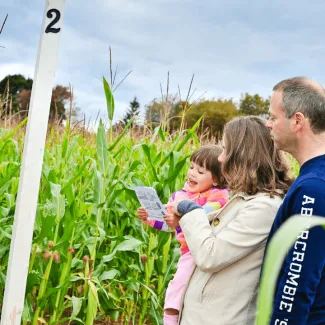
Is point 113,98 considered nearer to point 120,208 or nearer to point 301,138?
point 120,208

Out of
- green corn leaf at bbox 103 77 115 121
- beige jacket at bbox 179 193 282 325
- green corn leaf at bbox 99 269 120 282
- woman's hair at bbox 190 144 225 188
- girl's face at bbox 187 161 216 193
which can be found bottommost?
green corn leaf at bbox 99 269 120 282

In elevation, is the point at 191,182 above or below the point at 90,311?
above

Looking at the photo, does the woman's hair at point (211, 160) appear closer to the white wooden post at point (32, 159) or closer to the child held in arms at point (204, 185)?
the child held in arms at point (204, 185)

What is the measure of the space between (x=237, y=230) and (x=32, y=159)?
33.7 inches

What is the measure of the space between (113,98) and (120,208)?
0.73m

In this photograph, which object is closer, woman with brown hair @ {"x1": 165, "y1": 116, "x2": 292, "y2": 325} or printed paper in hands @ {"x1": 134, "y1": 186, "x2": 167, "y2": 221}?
woman with brown hair @ {"x1": 165, "y1": 116, "x2": 292, "y2": 325}

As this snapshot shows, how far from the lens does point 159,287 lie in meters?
3.66

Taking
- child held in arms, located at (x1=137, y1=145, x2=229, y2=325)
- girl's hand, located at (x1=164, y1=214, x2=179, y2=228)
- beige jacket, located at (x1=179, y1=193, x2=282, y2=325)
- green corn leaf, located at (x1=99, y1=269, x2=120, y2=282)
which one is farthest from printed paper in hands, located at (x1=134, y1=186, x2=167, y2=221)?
green corn leaf, located at (x1=99, y1=269, x2=120, y2=282)

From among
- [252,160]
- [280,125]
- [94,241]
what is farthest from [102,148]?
[280,125]

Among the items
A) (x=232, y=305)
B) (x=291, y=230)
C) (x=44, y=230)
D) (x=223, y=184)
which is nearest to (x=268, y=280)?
(x=291, y=230)

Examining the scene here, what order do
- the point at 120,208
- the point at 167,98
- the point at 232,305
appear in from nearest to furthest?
the point at 232,305, the point at 120,208, the point at 167,98

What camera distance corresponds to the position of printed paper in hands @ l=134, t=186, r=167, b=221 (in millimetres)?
2287

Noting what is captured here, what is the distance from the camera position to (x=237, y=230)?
184cm

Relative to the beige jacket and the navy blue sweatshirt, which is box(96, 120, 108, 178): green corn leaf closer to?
the beige jacket
